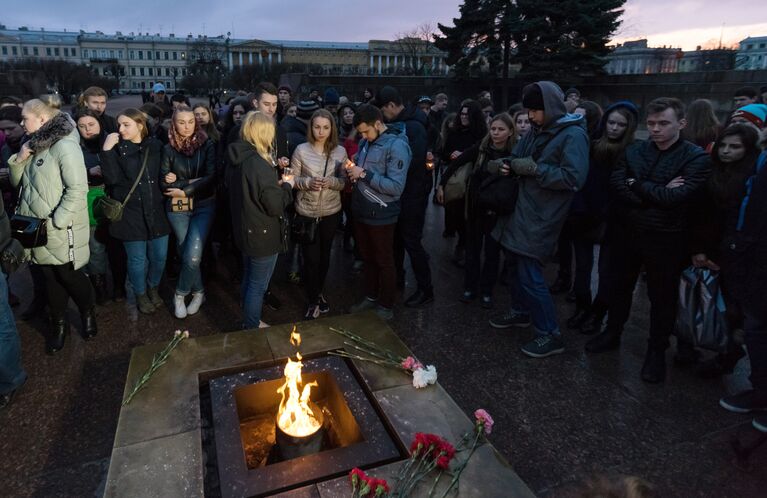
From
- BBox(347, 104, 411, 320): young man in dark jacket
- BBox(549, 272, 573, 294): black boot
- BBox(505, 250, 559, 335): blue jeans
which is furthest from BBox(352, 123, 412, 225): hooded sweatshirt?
BBox(549, 272, 573, 294): black boot

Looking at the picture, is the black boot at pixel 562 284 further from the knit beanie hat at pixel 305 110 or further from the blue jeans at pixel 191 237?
the blue jeans at pixel 191 237

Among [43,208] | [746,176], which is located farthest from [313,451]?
[746,176]

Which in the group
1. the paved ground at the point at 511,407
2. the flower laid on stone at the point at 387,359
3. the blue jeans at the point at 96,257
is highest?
the blue jeans at the point at 96,257

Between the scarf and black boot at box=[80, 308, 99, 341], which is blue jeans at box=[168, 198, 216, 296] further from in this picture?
black boot at box=[80, 308, 99, 341]

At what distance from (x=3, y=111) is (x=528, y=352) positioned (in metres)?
5.93

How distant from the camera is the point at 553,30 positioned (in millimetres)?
26031

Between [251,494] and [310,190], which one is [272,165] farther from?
[251,494]

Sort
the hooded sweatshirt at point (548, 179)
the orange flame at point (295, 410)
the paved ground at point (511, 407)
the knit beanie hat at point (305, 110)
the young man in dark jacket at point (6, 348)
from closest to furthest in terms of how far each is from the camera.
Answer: the orange flame at point (295, 410) < the paved ground at point (511, 407) < the young man in dark jacket at point (6, 348) < the hooded sweatshirt at point (548, 179) < the knit beanie hat at point (305, 110)

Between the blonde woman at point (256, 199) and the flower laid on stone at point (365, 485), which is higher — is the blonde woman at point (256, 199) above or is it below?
above

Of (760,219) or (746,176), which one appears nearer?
(760,219)

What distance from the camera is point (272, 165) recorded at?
376 cm

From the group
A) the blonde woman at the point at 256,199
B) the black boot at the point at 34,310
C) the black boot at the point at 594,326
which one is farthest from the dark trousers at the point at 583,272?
→ the black boot at the point at 34,310

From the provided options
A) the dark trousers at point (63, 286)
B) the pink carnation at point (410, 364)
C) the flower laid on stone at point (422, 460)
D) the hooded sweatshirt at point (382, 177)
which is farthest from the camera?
the hooded sweatshirt at point (382, 177)

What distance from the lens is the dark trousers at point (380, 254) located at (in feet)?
14.8
